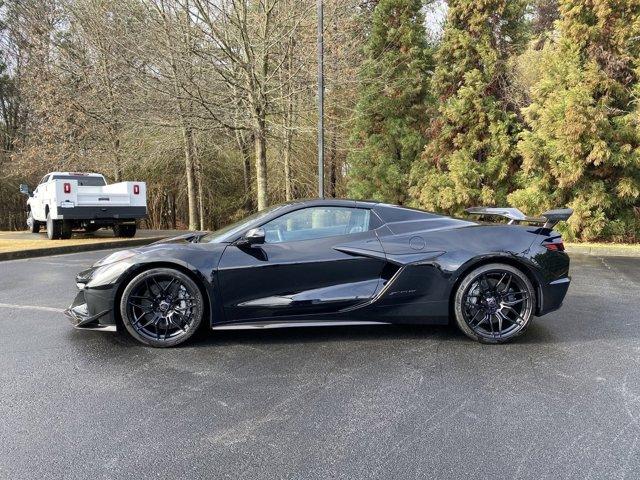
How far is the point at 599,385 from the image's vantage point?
3299 millimetres

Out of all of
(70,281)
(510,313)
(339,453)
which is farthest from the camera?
(70,281)

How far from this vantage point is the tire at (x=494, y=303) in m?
4.18

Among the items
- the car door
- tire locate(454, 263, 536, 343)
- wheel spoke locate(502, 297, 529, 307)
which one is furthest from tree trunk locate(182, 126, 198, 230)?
wheel spoke locate(502, 297, 529, 307)

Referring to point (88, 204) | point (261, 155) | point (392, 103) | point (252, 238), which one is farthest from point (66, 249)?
point (392, 103)

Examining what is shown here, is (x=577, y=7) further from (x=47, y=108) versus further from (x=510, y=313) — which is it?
(x=47, y=108)

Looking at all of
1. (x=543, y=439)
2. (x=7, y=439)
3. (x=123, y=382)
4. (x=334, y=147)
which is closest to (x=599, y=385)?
(x=543, y=439)

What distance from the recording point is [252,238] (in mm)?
4055

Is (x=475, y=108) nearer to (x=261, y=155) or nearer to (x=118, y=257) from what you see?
(x=261, y=155)

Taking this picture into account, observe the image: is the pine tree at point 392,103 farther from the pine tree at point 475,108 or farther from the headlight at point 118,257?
the headlight at point 118,257

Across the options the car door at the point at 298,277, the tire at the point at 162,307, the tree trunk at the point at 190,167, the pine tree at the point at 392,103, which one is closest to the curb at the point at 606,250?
the pine tree at the point at 392,103

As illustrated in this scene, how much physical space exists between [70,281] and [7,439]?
493 cm

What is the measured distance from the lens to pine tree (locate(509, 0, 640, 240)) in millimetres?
11562

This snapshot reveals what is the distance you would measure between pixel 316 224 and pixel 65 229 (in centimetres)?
1000

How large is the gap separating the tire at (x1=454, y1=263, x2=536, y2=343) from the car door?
0.78 m
